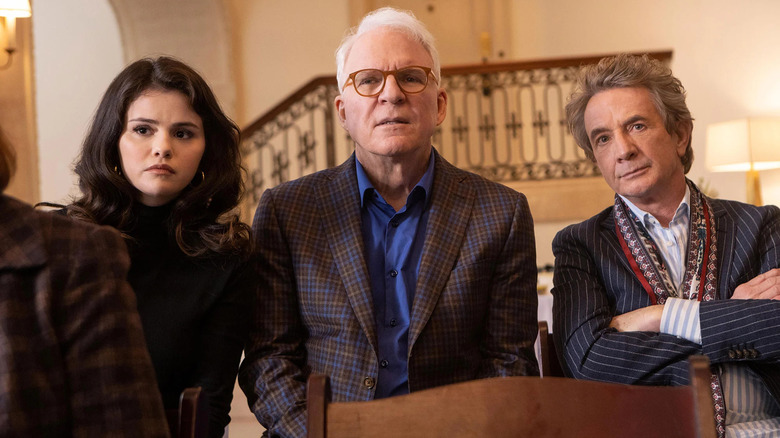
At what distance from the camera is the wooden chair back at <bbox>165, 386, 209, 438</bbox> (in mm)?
1356

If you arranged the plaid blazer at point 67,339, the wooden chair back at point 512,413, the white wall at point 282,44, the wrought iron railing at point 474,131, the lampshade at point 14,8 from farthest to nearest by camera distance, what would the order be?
1. the white wall at point 282,44
2. the wrought iron railing at point 474,131
3. the lampshade at point 14,8
4. the wooden chair back at point 512,413
5. the plaid blazer at point 67,339

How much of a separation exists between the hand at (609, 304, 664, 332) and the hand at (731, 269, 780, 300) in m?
0.18

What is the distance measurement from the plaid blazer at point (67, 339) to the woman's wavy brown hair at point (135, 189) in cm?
68

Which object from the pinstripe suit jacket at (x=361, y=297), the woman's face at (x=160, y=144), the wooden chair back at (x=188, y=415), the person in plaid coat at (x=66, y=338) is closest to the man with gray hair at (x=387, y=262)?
the pinstripe suit jacket at (x=361, y=297)

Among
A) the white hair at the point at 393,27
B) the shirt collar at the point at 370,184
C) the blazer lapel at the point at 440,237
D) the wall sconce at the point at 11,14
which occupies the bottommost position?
the blazer lapel at the point at 440,237

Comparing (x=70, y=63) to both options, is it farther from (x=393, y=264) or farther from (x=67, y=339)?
(x=67, y=339)

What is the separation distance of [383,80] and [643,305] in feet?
2.68

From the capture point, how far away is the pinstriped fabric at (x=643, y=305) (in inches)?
70.4

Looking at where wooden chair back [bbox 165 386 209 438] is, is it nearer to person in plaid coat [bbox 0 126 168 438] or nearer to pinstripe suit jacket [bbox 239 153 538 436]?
person in plaid coat [bbox 0 126 168 438]

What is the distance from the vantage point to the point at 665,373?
1823 millimetres

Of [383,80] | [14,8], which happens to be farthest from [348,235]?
[14,8]

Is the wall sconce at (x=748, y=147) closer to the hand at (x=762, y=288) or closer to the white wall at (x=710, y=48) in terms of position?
the white wall at (x=710, y=48)

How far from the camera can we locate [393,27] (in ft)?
6.63

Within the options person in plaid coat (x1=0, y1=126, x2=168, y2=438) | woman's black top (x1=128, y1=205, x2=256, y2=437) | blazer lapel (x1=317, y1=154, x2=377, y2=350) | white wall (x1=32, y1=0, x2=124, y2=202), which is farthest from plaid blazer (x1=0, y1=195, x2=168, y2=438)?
white wall (x1=32, y1=0, x2=124, y2=202)
